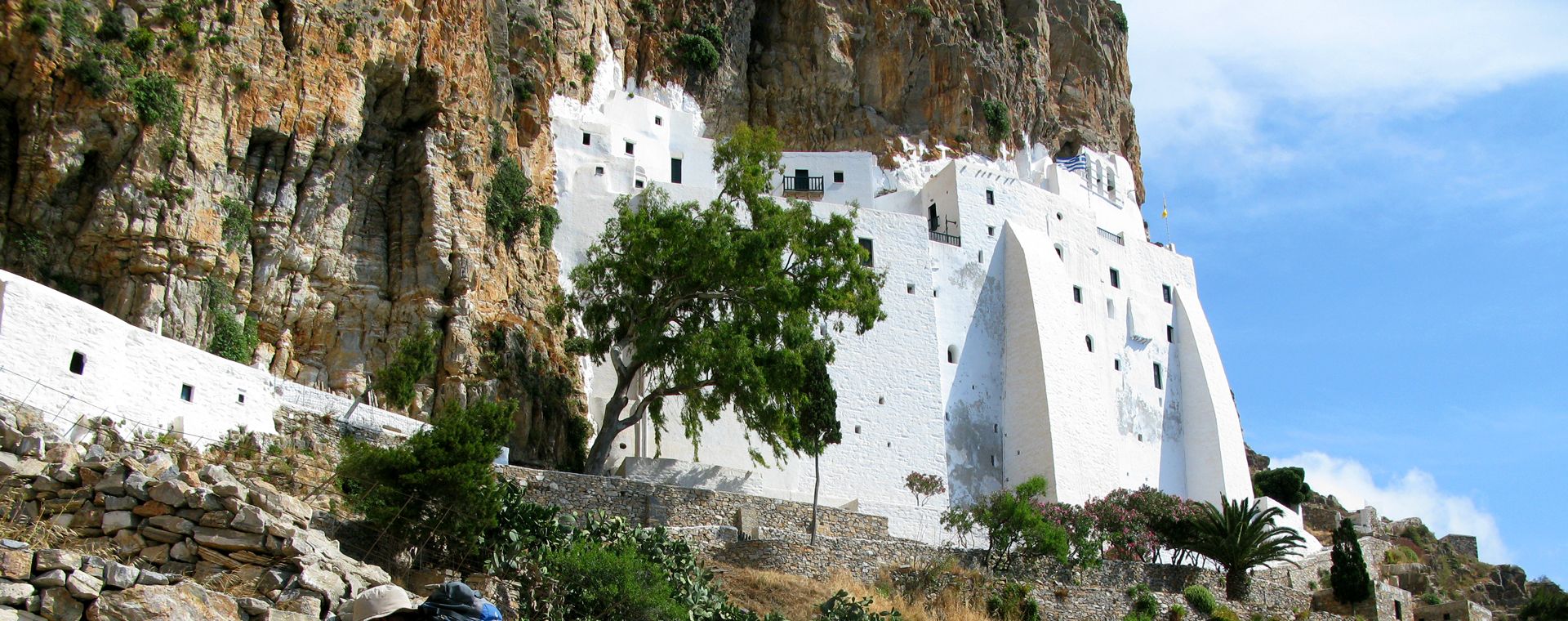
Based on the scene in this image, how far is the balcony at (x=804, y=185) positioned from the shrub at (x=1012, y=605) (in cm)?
1796

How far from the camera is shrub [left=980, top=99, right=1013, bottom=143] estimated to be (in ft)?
150

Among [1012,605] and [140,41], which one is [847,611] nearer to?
[1012,605]

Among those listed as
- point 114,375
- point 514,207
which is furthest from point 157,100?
point 514,207

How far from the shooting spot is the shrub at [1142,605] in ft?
88.9

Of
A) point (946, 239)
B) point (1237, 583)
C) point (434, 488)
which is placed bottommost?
point (1237, 583)

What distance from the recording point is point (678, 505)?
25.9m

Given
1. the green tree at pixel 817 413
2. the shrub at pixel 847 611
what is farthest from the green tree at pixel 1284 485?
the shrub at pixel 847 611

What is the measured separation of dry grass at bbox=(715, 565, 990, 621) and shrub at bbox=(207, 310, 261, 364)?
9040 millimetres

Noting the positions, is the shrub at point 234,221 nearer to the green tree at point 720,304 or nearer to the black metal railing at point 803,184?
the green tree at point 720,304

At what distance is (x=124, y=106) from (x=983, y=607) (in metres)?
16.7

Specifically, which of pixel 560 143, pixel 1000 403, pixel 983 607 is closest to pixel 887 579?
pixel 983 607

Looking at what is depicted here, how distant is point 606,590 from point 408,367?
9.69m

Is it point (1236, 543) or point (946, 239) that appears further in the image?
point (946, 239)

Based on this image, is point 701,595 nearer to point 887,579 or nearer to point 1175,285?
point 887,579
